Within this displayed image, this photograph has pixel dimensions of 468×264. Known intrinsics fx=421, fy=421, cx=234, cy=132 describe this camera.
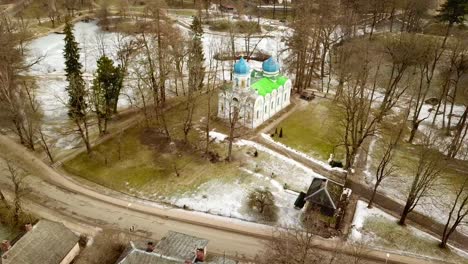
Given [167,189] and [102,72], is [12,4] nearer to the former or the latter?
[102,72]

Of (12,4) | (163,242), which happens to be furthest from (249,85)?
(12,4)

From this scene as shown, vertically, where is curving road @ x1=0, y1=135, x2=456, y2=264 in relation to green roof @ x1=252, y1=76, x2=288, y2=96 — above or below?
below

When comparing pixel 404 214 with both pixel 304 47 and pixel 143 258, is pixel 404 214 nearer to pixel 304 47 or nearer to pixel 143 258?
pixel 143 258

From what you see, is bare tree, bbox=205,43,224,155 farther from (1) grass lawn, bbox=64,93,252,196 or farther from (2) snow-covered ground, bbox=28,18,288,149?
(1) grass lawn, bbox=64,93,252,196

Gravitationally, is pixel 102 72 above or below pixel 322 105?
above

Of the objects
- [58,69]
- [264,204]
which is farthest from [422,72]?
[58,69]

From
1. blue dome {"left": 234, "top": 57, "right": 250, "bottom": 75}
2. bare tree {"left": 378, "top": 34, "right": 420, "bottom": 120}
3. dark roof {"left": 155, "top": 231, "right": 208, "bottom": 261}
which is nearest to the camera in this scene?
dark roof {"left": 155, "top": 231, "right": 208, "bottom": 261}

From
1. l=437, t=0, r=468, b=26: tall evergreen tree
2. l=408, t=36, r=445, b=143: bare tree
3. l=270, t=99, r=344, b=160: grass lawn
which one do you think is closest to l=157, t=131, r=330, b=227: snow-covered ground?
l=270, t=99, r=344, b=160: grass lawn
